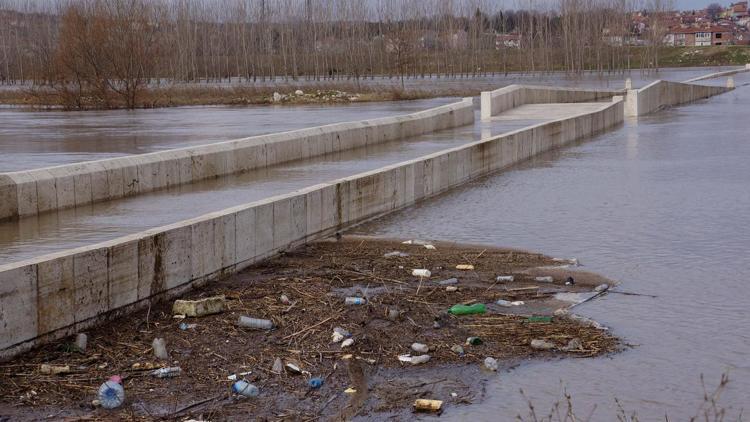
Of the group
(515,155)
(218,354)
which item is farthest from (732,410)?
(515,155)

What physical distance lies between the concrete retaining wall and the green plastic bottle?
33885 millimetres

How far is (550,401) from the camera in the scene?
801 cm

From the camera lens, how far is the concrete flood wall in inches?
575

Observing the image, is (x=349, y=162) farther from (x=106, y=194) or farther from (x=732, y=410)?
(x=732, y=410)

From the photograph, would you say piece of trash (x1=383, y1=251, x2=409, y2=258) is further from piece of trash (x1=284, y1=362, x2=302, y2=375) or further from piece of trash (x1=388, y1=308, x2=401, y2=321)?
piece of trash (x1=284, y1=362, x2=302, y2=375)

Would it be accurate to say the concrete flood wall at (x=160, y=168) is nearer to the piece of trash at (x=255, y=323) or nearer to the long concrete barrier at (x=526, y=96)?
the piece of trash at (x=255, y=323)

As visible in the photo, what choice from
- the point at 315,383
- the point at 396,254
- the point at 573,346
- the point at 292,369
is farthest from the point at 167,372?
the point at 396,254

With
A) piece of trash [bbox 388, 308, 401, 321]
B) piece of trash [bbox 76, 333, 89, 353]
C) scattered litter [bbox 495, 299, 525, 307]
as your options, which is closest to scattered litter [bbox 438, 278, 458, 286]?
scattered litter [bbox 495, 299, 525, 307]

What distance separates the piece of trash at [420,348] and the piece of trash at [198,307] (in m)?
2.03

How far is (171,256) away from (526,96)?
32706 mm

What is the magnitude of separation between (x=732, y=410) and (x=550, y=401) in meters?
1.31

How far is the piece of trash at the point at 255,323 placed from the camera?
9742 mm

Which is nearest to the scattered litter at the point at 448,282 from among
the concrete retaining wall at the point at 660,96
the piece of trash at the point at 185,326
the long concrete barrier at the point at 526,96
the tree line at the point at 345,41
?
the piece of trash at the point at 185,326

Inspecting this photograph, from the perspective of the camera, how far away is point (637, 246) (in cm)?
1432
